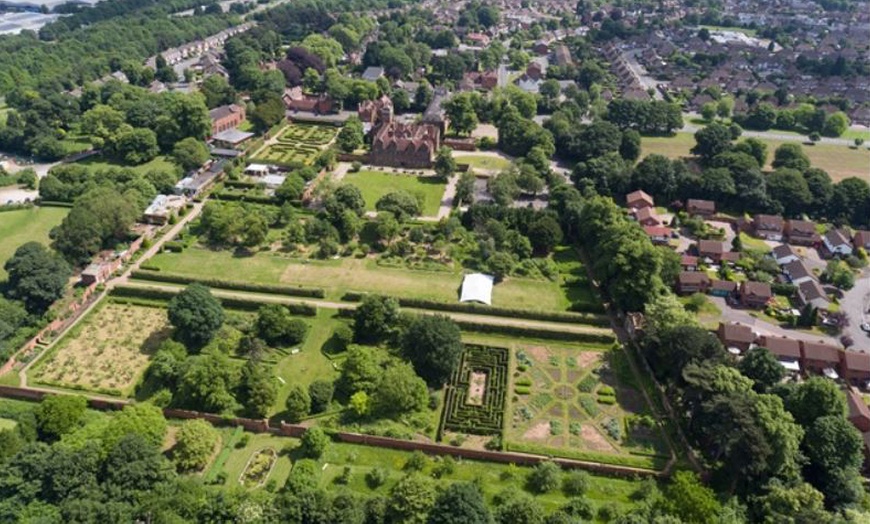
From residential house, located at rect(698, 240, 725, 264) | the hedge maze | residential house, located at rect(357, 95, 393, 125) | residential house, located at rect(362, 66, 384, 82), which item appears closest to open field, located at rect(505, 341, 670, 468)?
the hedge maze

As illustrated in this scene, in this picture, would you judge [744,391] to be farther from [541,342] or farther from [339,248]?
[339,248]

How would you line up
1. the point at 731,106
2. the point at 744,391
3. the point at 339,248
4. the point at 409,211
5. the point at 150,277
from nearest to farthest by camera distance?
1. the point at 744,391
2. the point at 150,277
3. the point at 339,248
4. the point at 409,211
5. the point at 731,106

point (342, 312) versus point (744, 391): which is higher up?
point (744, 391)

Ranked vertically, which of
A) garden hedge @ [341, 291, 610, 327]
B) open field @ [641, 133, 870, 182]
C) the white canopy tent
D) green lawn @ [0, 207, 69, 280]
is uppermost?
the white canopy tent

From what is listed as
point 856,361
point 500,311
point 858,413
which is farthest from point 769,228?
point 500,311

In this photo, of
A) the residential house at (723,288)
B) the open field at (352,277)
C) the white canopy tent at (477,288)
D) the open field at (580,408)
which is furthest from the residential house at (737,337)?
the white canopy tent at (477,288)

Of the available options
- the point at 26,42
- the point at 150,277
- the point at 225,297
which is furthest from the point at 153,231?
the point at 26,42

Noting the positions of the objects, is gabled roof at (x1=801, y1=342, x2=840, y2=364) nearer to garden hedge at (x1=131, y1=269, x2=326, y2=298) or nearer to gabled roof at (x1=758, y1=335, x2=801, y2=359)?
gabled roof at (x1=758, y1=335, x2=801, y2=359)
